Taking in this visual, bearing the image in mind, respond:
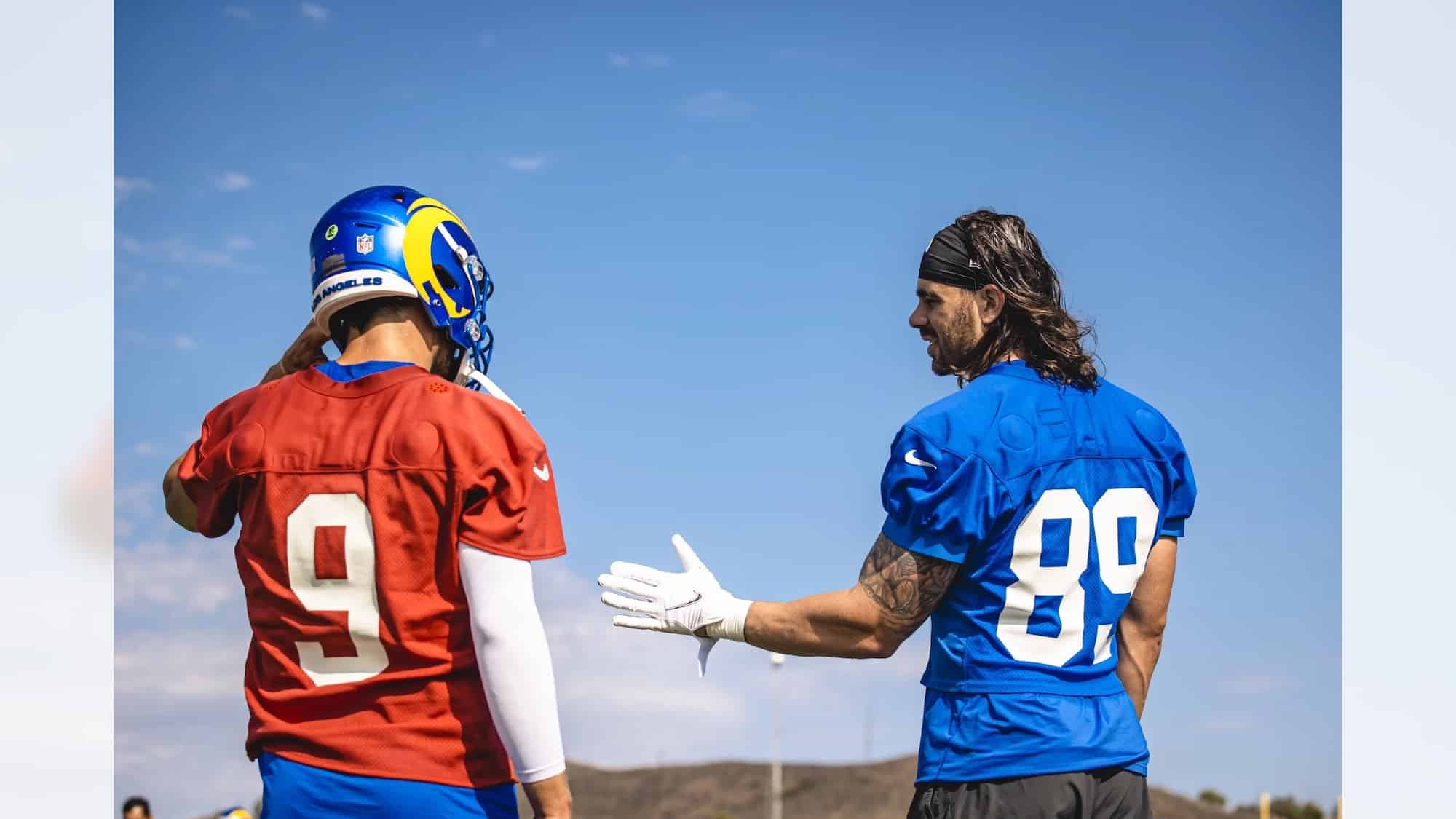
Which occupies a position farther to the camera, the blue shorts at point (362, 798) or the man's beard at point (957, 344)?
the man's beard at point (957, 344)

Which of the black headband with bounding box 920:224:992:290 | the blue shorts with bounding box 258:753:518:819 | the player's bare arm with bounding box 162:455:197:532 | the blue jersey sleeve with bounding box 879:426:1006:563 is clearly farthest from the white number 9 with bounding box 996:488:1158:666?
the player's bare arm with bounding box 162:455:197:532

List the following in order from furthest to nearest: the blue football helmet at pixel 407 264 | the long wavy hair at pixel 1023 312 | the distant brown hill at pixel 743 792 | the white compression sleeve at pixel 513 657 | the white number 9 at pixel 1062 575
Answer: the distant brown hill at pixel 743 792 → the long wavy hair at pixel 1023 312 → the white number 9 at pixel 1062 575 → the blue football helmet at pixel 407 264 → the white compression sleeve at pixel 513 657

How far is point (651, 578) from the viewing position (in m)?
4.50

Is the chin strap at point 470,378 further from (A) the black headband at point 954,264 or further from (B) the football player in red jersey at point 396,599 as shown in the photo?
(A) the black headband at point 954,264

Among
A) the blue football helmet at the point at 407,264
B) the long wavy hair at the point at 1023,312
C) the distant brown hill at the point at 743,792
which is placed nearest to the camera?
the blue football helmet at the point at 407,264

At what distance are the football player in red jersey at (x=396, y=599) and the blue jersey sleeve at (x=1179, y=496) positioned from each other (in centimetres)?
195

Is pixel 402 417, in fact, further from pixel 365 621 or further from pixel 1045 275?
pixel 1045 275

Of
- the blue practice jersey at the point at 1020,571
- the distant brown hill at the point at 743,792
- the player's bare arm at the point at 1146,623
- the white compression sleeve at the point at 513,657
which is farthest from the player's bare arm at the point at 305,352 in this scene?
the distant brown hill at the point at 743,792

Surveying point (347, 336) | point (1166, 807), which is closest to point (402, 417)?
point (347, 336)

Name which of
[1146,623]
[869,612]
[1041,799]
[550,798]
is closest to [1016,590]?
[869,612]

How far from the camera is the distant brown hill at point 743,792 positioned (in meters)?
→ 56.2

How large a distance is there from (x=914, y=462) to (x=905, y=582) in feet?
1.14

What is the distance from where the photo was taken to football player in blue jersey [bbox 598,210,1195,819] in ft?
13.1

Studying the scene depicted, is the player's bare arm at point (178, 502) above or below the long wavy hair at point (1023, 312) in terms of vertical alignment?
below
